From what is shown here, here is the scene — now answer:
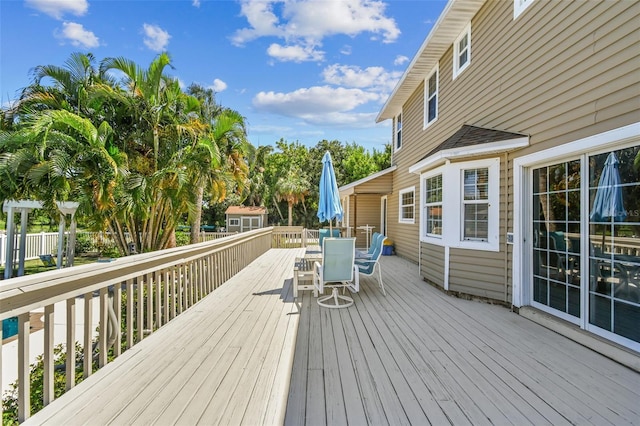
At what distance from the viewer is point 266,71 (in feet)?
45.3

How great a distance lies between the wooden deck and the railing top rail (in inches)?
27.7

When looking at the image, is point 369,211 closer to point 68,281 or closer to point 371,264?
point 371,264

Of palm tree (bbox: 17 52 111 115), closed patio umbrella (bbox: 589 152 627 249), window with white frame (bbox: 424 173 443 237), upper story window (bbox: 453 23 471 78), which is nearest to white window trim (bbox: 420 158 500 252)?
window with white frame (bbox: 424 173 443 237)

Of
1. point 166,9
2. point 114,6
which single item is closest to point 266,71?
point 166,9

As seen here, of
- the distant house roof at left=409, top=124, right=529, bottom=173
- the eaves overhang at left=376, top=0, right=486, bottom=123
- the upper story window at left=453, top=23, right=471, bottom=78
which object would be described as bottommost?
the distant house roof at left=409, top=124, right=529, bottom=173

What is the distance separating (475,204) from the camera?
520 centimetres

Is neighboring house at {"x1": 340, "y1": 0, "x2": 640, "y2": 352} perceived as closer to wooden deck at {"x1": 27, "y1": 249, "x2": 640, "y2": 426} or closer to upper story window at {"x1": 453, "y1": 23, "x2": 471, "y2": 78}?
upper story window at {"x1": 453, "y1": 23, "x2": 471, "y2": 78}

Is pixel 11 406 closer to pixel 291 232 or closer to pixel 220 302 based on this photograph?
pixel 220 302

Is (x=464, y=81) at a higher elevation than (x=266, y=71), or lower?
lower

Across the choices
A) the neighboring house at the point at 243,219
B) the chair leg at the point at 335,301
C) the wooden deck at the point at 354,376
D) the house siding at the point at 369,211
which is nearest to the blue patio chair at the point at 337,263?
the chair leg at the point at 335,301

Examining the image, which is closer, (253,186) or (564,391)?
(564,391)

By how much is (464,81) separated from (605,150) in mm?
3553

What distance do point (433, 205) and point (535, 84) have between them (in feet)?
8.91

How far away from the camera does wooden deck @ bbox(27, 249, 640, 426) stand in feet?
6.82
